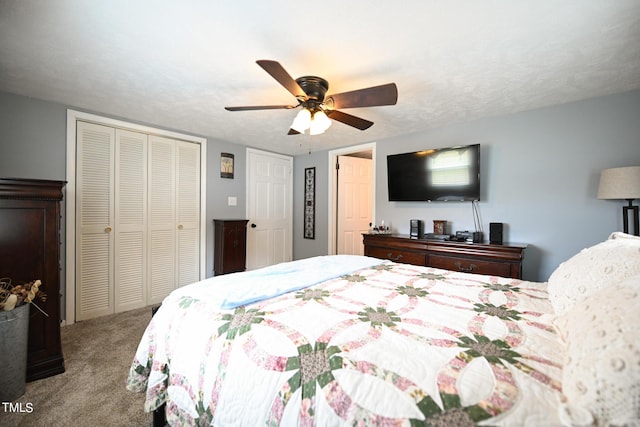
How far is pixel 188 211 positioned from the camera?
3693mm

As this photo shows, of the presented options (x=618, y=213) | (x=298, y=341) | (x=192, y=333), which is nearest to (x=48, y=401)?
(x=192, y=333)

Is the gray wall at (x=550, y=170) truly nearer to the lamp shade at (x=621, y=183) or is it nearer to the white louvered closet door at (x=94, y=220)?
the lamp shade at (x=621, y=183)

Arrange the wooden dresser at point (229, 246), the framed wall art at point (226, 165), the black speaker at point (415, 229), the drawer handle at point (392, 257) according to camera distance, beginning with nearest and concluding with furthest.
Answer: the drawer handle at point (392, 257) → the black speaker at point (415, 229) → the wooden dresser at point (229, 246) → the framed wall art at point (226, 165)

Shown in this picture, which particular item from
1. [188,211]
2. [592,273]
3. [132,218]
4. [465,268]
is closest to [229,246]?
[188,211]

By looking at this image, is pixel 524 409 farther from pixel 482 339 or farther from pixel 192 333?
pixel 192 333

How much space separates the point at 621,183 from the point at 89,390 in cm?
413

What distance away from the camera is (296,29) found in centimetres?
158

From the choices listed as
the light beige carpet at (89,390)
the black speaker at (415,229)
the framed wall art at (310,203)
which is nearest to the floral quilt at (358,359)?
the light beige carpet at (89,390)

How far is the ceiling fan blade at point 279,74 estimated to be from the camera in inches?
59.6

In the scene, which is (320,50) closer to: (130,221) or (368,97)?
(368,97)

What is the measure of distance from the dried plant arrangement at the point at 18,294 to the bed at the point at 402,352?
1.02 m

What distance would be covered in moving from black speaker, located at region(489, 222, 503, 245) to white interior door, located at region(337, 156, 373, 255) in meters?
2.05

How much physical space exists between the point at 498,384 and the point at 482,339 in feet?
0.84

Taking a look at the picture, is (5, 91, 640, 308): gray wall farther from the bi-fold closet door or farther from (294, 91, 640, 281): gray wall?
the bi-fold closet door
